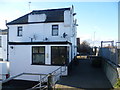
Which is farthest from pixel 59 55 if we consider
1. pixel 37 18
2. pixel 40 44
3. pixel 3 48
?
pixel 3 48

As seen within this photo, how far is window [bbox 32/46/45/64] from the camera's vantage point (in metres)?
12.7

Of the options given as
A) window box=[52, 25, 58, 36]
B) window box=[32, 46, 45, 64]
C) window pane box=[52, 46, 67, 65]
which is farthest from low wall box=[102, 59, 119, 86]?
window box=[52, 25, 58, 36]

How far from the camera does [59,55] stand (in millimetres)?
12305

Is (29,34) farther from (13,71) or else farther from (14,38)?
(13,71)

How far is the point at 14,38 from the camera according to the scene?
638 inches

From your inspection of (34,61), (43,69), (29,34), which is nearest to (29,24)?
(29,34)

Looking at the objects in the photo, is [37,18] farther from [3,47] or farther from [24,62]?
[3,47]

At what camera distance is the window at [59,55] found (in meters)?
12.2

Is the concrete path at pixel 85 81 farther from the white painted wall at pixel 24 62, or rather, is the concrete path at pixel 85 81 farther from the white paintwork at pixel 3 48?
the white paintwork at pixel 3 48

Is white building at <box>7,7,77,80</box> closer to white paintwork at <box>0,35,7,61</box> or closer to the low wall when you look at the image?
the low wall

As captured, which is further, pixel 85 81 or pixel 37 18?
pixel 37 18

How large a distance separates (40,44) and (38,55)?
3.72 feet

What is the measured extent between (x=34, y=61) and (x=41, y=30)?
405 centimetres

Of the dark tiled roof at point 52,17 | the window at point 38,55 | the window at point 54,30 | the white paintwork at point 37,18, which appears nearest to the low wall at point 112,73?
the window at point 38,55
